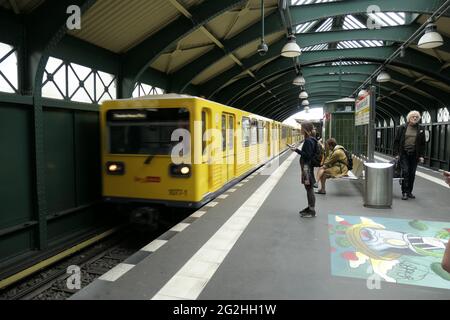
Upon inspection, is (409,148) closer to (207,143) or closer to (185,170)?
(207,143)

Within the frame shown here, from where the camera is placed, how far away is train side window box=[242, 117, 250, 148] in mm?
9422

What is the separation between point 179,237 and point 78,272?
199 cm

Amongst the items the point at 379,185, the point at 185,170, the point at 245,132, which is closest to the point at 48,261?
the point at 185,170

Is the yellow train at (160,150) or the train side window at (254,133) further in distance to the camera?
the train side window at (254,133)

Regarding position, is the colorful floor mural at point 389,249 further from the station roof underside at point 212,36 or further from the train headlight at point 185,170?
the station roof underside at point 212,36

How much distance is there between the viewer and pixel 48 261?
5289 millimetres

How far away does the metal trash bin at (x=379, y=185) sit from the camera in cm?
612

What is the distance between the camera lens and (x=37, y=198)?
5301 mm

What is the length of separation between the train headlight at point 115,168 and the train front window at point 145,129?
0.23 metres

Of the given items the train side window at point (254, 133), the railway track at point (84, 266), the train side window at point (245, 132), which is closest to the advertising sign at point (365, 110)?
the train side window at point (245, 132)

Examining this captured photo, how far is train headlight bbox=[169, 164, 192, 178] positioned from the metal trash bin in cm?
346

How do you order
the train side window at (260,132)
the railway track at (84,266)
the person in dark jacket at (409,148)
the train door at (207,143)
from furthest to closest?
the train side window at (260,132) < the person in dark jacket at (409,148) < the train door at (207,143) < the railway track at (84,266)
